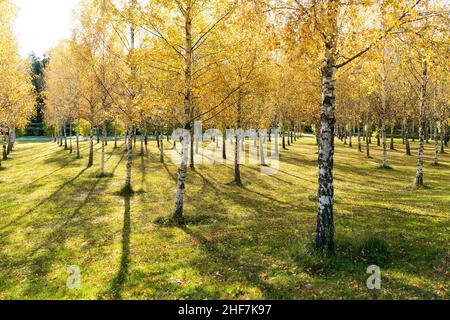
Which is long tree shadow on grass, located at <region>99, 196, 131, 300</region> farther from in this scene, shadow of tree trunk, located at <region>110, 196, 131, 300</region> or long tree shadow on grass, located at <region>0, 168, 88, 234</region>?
long tree shadow on grass, located at <region>0, 168, 88, 234</region>

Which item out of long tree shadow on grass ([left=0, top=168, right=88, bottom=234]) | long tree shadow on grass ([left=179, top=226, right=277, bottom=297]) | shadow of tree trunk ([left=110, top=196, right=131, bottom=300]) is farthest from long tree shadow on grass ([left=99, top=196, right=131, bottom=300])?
long tree shadow on grass ([left=0, top=168, right=88, bottom=234])

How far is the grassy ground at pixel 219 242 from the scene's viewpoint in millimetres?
8141

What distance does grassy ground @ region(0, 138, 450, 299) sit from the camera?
814 centimetres

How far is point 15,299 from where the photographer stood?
8258 millimetres

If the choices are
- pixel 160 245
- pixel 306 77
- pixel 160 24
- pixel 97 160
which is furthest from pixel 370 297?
pixel 97 160

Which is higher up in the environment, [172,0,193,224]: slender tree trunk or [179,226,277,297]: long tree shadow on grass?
[172,0,193,224]: slender tree trunk

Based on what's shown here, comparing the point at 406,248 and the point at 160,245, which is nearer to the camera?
the point at 406,248

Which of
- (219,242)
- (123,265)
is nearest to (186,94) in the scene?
(219,242)

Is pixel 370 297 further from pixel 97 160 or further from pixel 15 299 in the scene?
pixel 97 160

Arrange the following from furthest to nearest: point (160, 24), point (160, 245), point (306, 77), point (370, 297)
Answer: point (306, 77) → point (160, 24) → point (160, 245) → point (370, 297)

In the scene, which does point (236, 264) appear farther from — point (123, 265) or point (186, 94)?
point (186, 94)

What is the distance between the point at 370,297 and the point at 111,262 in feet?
25.2

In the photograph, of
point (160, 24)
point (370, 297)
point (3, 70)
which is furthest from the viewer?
point (3, 70)

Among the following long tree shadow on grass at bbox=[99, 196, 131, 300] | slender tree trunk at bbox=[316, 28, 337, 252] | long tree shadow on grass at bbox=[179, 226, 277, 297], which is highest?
slender tree trunk at bbox=[316, 28, 337, 252]
